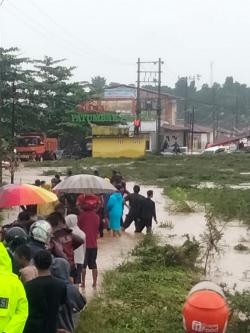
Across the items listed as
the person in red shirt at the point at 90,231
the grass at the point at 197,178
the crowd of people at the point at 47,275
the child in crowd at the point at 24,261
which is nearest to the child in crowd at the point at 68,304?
the crowd of people at the point at 47,275

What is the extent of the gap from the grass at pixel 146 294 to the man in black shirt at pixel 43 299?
211 centimetres

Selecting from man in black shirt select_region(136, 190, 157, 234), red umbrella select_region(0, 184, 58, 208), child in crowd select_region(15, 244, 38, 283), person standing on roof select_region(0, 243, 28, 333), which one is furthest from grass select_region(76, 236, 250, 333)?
person standing on roof select_region(0, 243, 28, 333)

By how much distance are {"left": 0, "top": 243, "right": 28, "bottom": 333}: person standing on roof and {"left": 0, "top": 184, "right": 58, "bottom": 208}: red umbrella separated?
195 inches

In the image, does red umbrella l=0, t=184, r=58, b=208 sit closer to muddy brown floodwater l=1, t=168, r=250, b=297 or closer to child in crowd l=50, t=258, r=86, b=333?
muddy brown floodwater l=1, t=168, r=250, b=297

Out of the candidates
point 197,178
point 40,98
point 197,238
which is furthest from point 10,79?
point 197,238

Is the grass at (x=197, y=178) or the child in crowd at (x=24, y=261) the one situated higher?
the child in crowd at (x=24, y=261)

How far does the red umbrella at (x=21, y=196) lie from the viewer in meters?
9.56

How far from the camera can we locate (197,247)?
12000 millimetres

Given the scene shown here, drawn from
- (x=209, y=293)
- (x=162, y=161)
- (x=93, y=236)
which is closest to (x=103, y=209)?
(x=93, y=236)

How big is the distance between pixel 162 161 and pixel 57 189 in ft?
106

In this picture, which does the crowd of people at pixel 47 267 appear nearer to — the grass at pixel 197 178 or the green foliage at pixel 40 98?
the grass at pixel 197 178

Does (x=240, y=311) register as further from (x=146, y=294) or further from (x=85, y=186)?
(x=85, y=186)

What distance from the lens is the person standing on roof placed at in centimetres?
447

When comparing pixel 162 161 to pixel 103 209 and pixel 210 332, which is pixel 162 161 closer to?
pixel 103 209
